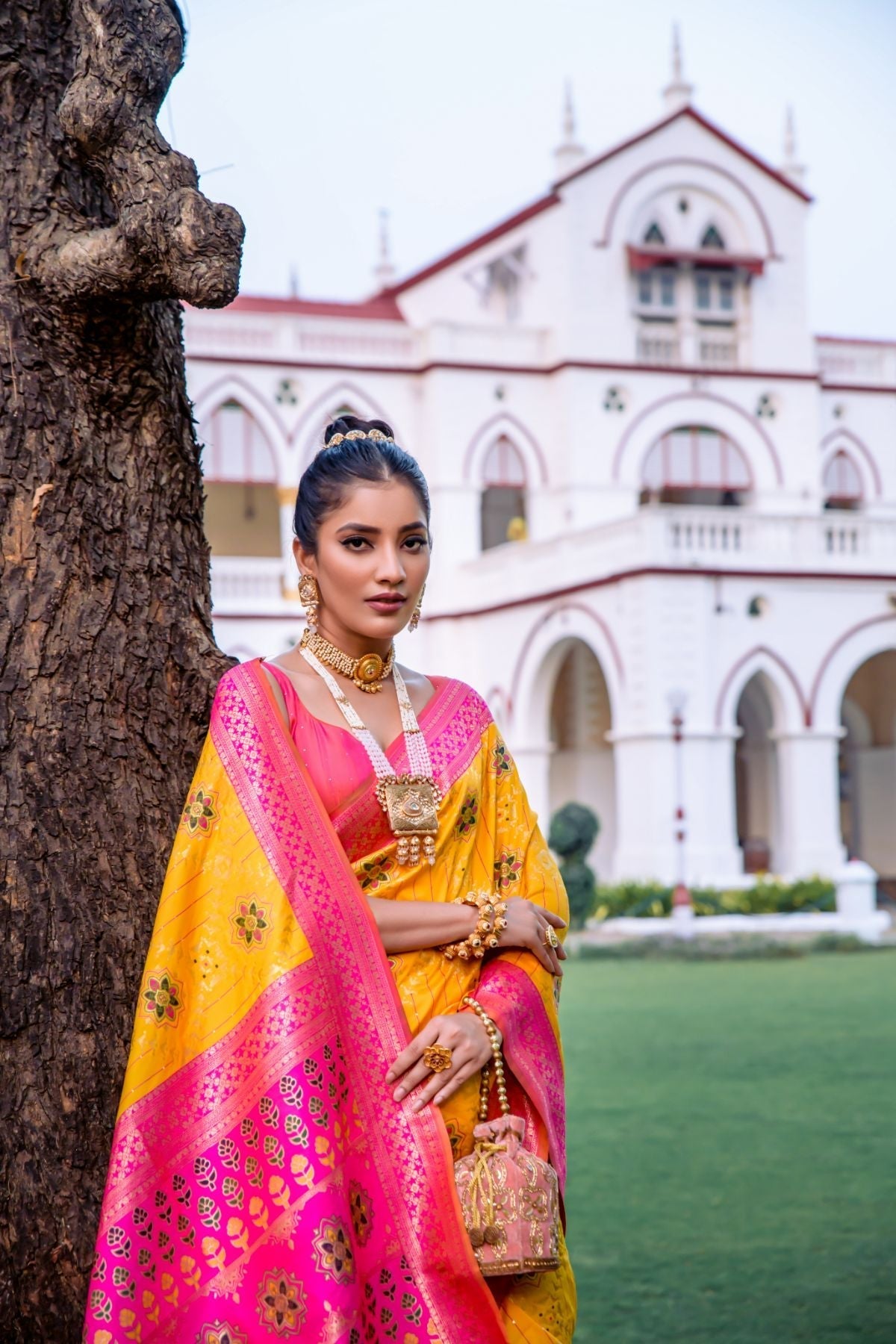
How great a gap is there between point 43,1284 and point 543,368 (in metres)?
22.1

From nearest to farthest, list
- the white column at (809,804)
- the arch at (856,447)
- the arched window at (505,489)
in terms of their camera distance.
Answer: the white column at (809,804) < the arched window at (505,489) < the arch at (856,447)

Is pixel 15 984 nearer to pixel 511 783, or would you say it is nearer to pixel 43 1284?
pixel 43 1284

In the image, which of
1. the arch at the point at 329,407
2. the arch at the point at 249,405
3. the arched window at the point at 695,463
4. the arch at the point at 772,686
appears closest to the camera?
the arch at the point at 772,686

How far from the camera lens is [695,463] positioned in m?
24.4

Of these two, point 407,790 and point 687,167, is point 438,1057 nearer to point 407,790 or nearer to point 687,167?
point 407,790

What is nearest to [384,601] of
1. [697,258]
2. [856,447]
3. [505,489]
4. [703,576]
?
[703,576]

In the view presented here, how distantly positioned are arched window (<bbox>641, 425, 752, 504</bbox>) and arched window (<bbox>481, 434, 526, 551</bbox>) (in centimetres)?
187

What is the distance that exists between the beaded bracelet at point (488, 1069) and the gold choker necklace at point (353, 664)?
21.2 inches

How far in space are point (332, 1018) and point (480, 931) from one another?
28 cm

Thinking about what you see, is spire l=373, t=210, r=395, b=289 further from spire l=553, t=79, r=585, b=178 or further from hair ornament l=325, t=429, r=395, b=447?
hair ornament l=325, t=429, r=395, b=447

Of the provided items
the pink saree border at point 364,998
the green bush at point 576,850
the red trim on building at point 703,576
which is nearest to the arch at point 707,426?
the red trim on building at point 703,576

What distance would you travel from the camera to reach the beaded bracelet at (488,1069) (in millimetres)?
2572

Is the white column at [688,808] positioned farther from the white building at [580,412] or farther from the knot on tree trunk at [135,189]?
the knot on tree trunk at [135,189]

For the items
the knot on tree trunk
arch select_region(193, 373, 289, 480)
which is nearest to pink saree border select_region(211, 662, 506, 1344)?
the knot on tree trunk
